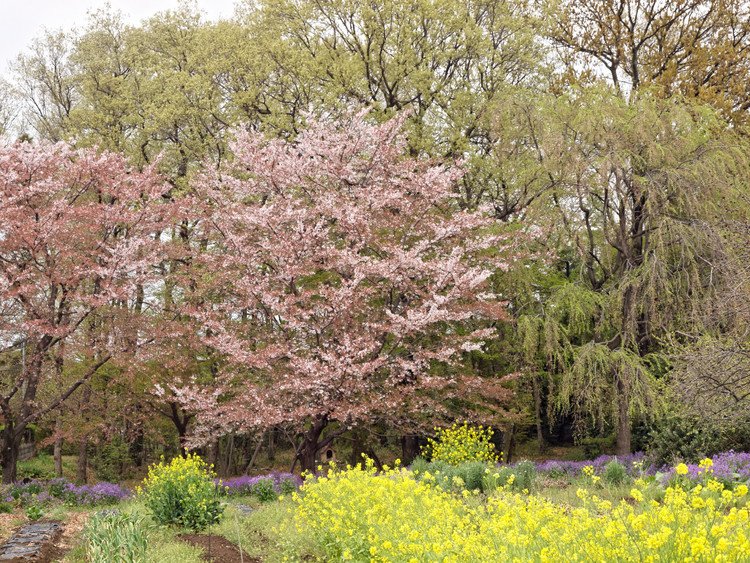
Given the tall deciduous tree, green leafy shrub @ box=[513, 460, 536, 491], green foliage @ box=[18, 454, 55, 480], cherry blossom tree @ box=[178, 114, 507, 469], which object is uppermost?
the tall deciduous tree

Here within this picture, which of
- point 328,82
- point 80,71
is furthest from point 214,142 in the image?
point 80,71

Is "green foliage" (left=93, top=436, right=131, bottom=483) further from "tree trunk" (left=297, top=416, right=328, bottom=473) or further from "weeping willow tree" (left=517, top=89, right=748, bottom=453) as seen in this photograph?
"weeping willow tree" (left=517, top=89, right=748, bottom=453)

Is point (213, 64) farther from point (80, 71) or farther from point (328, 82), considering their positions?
point (80, 71)

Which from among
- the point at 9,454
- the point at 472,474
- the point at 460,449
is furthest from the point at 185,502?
the point at 9,454

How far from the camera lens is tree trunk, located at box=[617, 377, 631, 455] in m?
13.4

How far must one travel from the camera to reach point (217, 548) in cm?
806

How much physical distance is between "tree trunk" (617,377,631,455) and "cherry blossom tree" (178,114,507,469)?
7.84ft

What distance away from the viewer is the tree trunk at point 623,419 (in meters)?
13.4

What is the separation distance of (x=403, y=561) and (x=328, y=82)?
15299 mm

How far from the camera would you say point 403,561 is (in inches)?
181

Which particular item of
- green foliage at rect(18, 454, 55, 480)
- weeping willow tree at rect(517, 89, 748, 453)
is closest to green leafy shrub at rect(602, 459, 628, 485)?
weeping willow tree at rect(517, 89, 748, 453)

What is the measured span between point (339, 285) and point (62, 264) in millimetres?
6045

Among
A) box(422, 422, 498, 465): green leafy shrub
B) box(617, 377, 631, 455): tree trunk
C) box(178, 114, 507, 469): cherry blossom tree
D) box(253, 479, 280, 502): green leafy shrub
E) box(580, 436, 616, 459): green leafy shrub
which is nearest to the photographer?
box(422, 422, 498, 465): green leafy shrub

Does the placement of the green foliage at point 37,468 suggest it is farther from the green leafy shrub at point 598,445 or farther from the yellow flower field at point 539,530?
the yellow flower field at point 539,530
